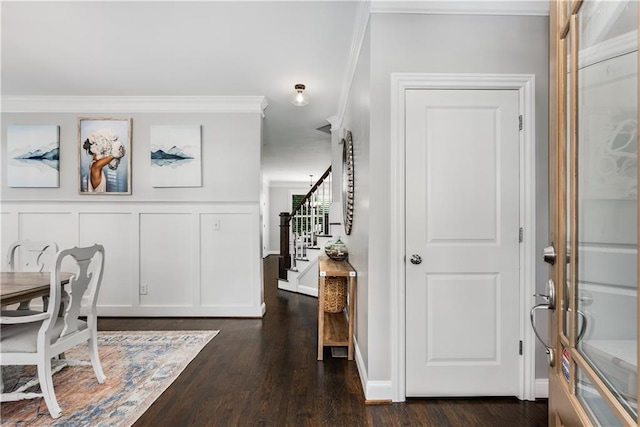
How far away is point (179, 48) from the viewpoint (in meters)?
2.61

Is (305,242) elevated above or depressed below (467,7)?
below

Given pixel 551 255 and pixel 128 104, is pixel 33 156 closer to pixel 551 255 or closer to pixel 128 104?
pixel 128 104

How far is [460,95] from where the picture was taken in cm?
205

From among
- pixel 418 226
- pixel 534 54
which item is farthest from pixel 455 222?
pixel 534 54

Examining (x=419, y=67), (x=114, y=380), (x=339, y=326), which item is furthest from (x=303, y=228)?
(x=419, y=67)

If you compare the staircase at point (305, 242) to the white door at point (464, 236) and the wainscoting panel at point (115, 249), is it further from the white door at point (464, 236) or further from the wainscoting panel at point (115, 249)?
the white door at point (464, 236)

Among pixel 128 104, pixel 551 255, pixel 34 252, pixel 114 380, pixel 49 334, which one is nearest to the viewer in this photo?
pixel 551 255

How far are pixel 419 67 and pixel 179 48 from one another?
186 centimetres

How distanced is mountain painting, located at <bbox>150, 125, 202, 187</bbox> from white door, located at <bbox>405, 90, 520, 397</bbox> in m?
2.57

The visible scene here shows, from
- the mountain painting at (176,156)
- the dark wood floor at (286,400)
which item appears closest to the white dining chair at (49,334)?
the dark wood floor at (286,400)

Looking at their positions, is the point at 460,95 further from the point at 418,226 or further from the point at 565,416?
the point at 565,416

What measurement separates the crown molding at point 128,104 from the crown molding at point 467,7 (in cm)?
196

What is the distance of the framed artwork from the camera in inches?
145

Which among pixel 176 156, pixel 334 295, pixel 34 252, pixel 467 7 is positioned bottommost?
pixel 334 295
